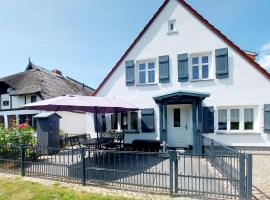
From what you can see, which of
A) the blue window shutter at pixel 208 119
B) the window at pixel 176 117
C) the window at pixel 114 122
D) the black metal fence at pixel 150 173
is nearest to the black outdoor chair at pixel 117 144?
the window at pixel 114 122

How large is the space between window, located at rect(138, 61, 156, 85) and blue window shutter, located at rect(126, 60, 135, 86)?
41 cm

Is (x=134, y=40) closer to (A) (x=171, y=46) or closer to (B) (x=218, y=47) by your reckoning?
(A) (x=171, y=46)

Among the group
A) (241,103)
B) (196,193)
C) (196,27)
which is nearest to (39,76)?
(196,27)

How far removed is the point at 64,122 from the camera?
66.5 feet

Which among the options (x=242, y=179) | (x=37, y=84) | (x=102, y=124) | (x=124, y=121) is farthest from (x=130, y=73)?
(x=37, y=84)

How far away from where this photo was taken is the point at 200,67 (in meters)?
12.9

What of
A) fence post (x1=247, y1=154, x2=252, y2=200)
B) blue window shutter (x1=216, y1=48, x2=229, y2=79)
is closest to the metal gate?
fence post (x1=247, y1=154, x2=252, y2=200)

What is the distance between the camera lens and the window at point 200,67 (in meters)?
12.8

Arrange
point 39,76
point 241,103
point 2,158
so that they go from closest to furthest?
point 2,158 < point 241,103 < point 39,76

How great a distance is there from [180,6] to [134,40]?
3.39 metres

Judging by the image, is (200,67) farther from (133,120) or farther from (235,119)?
(133,120)

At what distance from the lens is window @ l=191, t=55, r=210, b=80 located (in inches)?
505

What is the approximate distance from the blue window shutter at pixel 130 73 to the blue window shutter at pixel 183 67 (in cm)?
295

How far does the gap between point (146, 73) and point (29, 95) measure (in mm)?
13176
